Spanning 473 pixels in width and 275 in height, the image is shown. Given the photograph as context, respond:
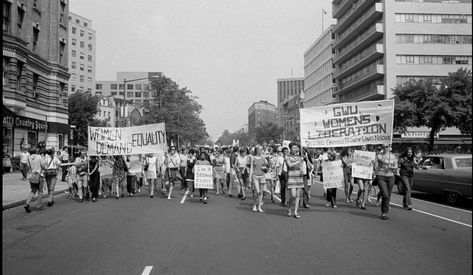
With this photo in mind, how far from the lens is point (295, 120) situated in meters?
111

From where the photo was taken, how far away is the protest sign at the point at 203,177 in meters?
13.2

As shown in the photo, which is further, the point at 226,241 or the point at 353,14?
the point at 353,14

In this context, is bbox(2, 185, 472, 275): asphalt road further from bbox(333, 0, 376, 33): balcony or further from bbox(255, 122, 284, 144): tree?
bbox(255, 122, 284, 144): tree

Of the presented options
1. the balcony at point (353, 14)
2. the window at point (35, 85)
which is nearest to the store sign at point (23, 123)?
the window at point (35, 85)

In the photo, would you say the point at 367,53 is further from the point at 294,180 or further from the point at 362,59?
the point at 294,180

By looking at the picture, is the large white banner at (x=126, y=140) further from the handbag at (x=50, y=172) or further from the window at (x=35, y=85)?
the window at (x=35, y=85)

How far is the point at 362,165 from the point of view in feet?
39.5

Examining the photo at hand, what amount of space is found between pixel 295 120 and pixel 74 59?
58.5 metres

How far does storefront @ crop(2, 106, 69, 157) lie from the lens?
2466cm

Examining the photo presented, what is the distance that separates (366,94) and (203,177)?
160 feet

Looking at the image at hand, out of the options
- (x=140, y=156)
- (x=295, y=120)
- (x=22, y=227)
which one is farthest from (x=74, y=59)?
(x=22, y=227)

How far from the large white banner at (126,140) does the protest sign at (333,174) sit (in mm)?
6314

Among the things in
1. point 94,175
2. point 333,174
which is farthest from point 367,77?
point 94,175

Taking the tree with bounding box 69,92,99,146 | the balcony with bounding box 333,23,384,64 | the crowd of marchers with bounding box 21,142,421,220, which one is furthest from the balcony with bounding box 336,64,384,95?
the tree with bounding box 69,92,99,146
